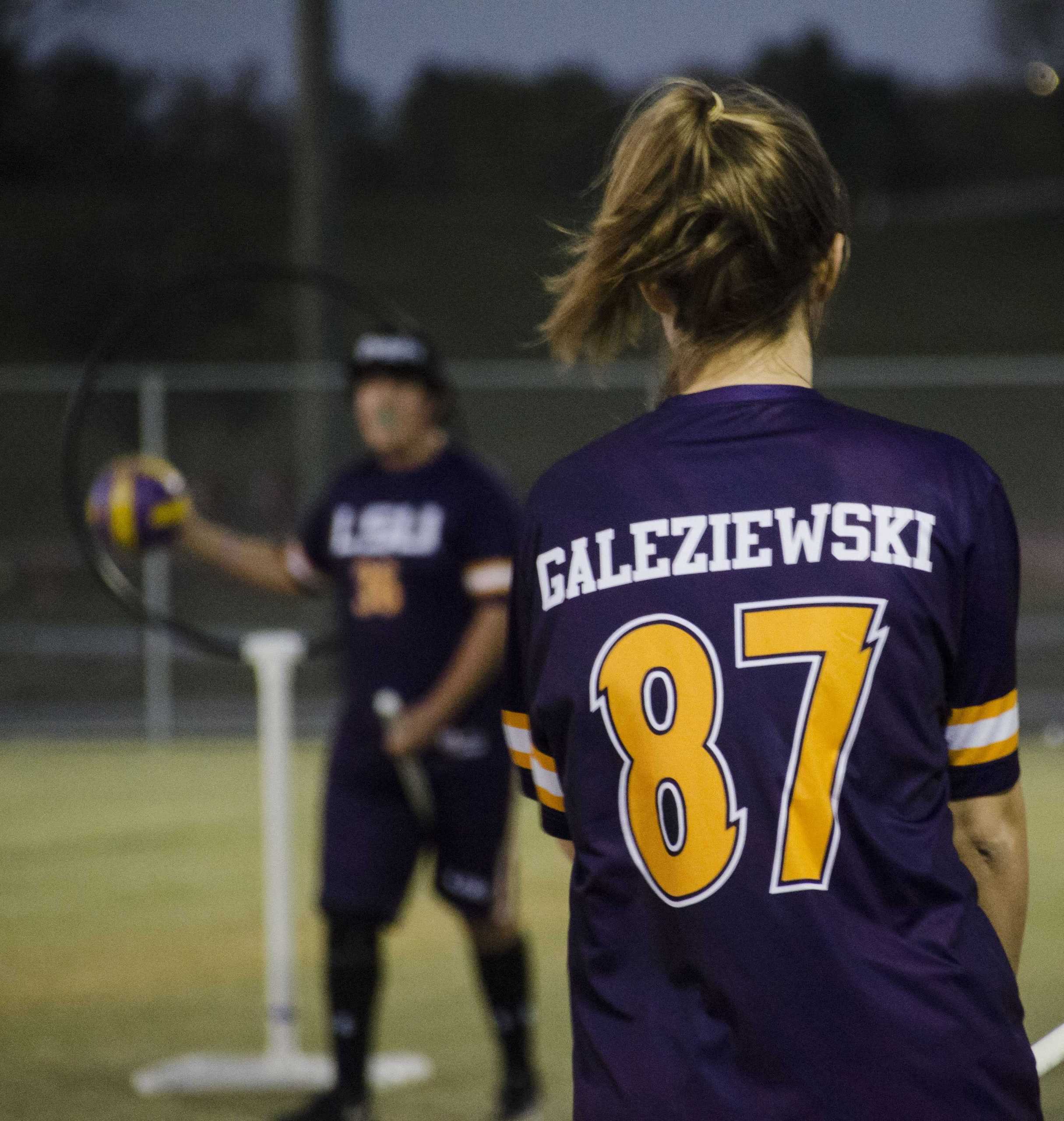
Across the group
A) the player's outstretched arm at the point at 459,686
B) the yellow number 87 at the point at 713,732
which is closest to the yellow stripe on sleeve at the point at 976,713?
the yellow number 87 at the point at 713,732

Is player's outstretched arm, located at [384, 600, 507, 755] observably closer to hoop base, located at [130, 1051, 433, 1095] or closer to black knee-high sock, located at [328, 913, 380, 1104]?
black knee-high sock, located at [328, 913, 380, 1104]

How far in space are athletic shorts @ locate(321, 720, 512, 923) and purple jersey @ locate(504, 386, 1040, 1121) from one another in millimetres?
2792

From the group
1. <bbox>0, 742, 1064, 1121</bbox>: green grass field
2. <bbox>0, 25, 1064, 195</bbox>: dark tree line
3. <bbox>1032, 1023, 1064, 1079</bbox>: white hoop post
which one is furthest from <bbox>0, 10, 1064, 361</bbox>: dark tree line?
<bbox>1032, 1023, 1064, 1079</bbox>: white hoop post

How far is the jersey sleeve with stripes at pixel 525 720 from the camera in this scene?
1.81 m

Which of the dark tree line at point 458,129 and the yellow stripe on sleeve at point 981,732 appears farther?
the dark tree line at point 458,129

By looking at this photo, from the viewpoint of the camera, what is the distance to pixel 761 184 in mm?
1644

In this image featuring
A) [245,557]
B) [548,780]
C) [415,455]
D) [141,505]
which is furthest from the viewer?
[245,557]

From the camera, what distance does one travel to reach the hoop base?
472 centimetres

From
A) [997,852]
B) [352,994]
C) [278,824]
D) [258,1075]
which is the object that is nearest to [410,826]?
[352,994]

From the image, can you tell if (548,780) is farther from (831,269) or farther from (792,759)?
(831,269)

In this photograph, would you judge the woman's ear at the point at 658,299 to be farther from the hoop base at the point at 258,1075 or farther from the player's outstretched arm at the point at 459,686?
the hoop base at the point at 258,1075

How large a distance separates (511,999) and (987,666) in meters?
3.13

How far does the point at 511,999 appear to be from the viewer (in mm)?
4555

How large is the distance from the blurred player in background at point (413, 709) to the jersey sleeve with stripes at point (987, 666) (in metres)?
2.80
